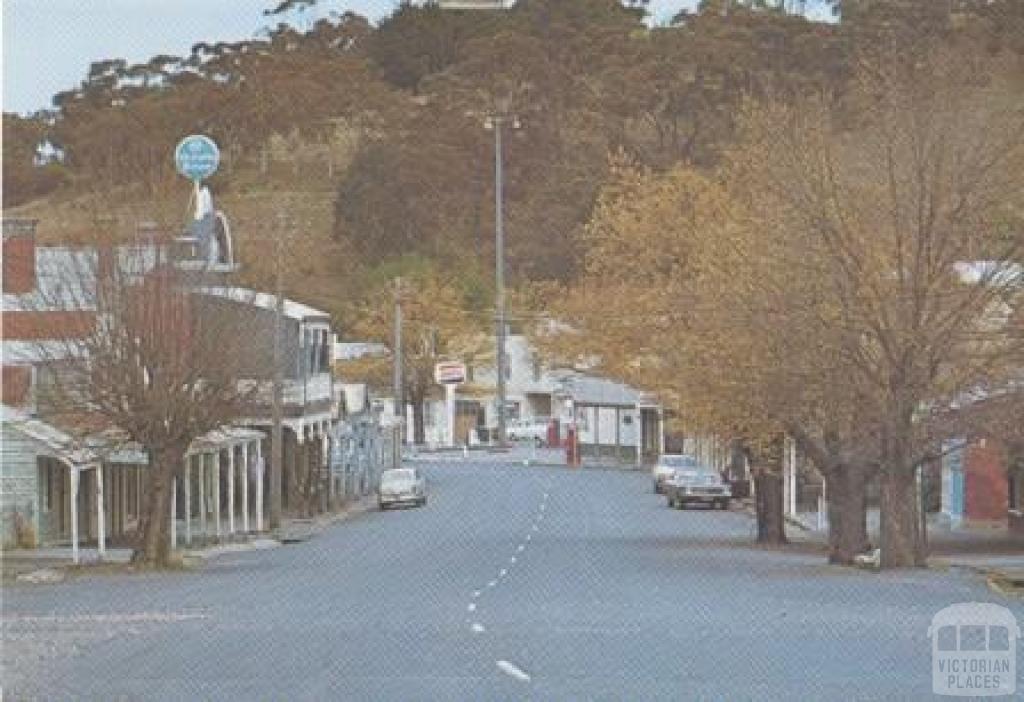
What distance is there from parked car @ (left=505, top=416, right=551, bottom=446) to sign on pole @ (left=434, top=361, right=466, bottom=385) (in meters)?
11.3

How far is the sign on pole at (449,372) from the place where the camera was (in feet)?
341

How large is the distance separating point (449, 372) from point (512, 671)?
3373 inches

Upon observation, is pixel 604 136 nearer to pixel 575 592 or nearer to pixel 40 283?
pixel 40 283

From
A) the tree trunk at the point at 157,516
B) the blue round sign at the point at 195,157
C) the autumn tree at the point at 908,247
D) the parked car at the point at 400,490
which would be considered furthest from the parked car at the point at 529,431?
the autumn tree at the point at 908,247

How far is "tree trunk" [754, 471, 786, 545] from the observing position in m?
46.8

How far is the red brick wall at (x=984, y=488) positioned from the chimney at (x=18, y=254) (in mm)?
20988

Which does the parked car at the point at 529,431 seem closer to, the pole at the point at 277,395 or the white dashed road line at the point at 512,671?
the pole at the point at 277,395

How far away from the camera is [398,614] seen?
26.0 m

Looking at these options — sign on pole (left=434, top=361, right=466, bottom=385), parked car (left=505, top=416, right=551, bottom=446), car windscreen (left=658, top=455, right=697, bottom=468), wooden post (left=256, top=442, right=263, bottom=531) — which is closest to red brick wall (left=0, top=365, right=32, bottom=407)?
wooden post (left=256, top=442, right=263, bottom=531)

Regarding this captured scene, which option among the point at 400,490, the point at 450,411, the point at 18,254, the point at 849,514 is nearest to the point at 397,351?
the point at 450,411

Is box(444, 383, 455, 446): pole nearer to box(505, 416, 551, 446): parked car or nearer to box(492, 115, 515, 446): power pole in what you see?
box(505, 416, 551, 446): parked car

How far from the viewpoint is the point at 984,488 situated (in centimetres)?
5103

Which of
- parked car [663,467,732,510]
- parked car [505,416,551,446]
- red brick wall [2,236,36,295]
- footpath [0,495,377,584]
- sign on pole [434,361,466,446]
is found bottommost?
footpath [0,495,377,584]

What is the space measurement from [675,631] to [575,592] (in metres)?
7.42
